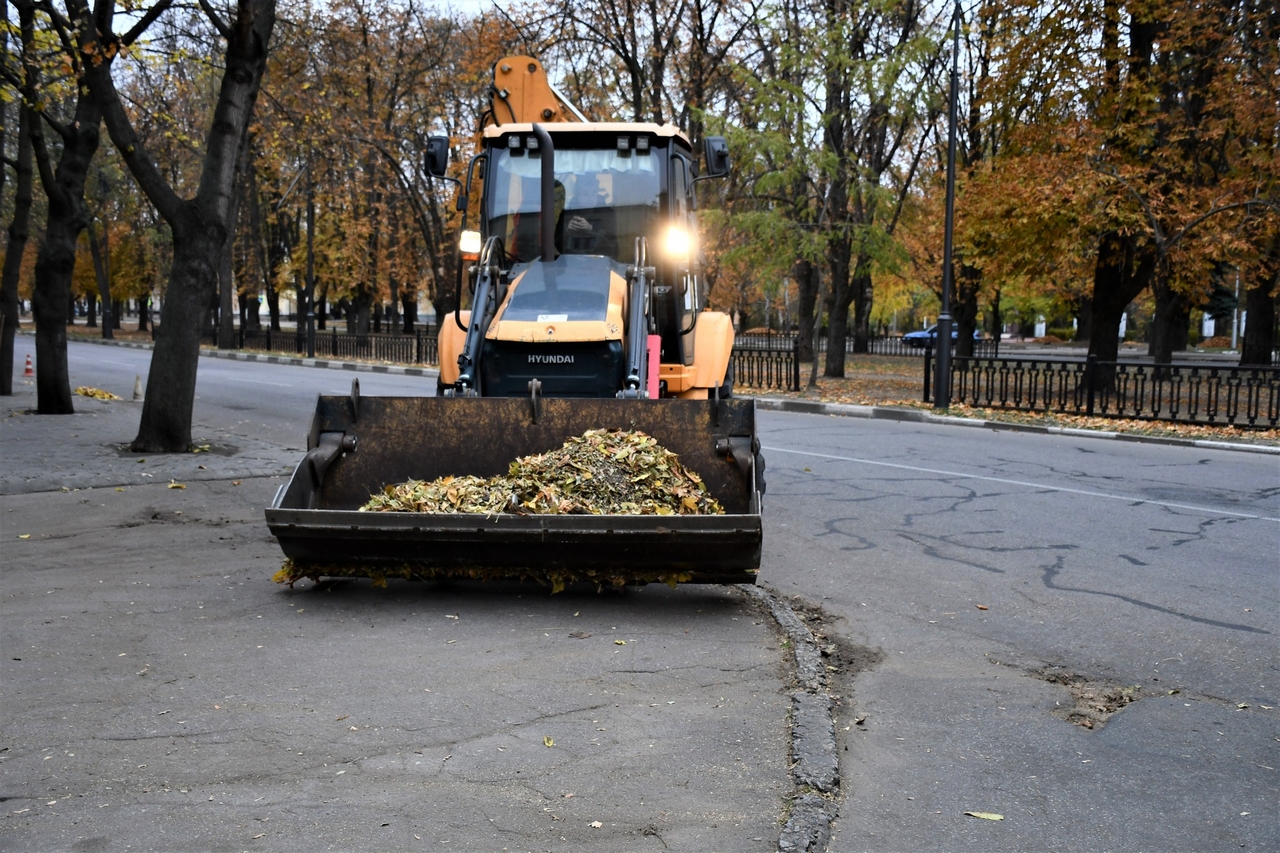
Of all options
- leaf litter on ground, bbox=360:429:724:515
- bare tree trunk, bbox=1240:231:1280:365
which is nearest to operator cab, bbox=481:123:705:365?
leaf litter on ground, bbox=360:429:724:515

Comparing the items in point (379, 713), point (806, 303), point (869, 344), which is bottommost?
point (379, 713)

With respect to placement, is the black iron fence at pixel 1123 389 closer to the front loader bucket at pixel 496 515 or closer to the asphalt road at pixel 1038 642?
the asphalt road at pixel 1038 642

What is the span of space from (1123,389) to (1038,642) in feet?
48.1

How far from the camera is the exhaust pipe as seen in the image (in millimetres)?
9234

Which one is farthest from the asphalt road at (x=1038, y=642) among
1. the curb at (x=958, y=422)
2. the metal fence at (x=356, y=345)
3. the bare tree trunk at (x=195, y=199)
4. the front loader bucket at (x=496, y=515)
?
the metal fence at (x=356, y=345)

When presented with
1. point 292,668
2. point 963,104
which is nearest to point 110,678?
point 292,668

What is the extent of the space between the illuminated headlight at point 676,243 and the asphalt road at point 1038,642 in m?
2.52

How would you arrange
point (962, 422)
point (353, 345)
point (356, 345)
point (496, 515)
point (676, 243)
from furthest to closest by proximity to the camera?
point (353, 345) < point (356, 345) < point (962, 422) < point (676, 243) < point (496, 515)

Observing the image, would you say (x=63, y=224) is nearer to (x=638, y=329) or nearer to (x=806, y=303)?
(x=638, y=329)

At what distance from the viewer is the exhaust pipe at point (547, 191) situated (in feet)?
30.3

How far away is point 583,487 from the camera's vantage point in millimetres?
6688

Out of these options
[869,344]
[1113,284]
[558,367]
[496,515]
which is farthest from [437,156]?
[869,344]

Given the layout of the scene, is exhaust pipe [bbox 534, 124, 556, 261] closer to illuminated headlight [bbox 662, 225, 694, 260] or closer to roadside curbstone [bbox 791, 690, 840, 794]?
illuminated headlight [bbox 662, 225, 694, 260]

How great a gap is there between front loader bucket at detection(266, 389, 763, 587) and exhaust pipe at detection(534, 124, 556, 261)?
241 centimetres
